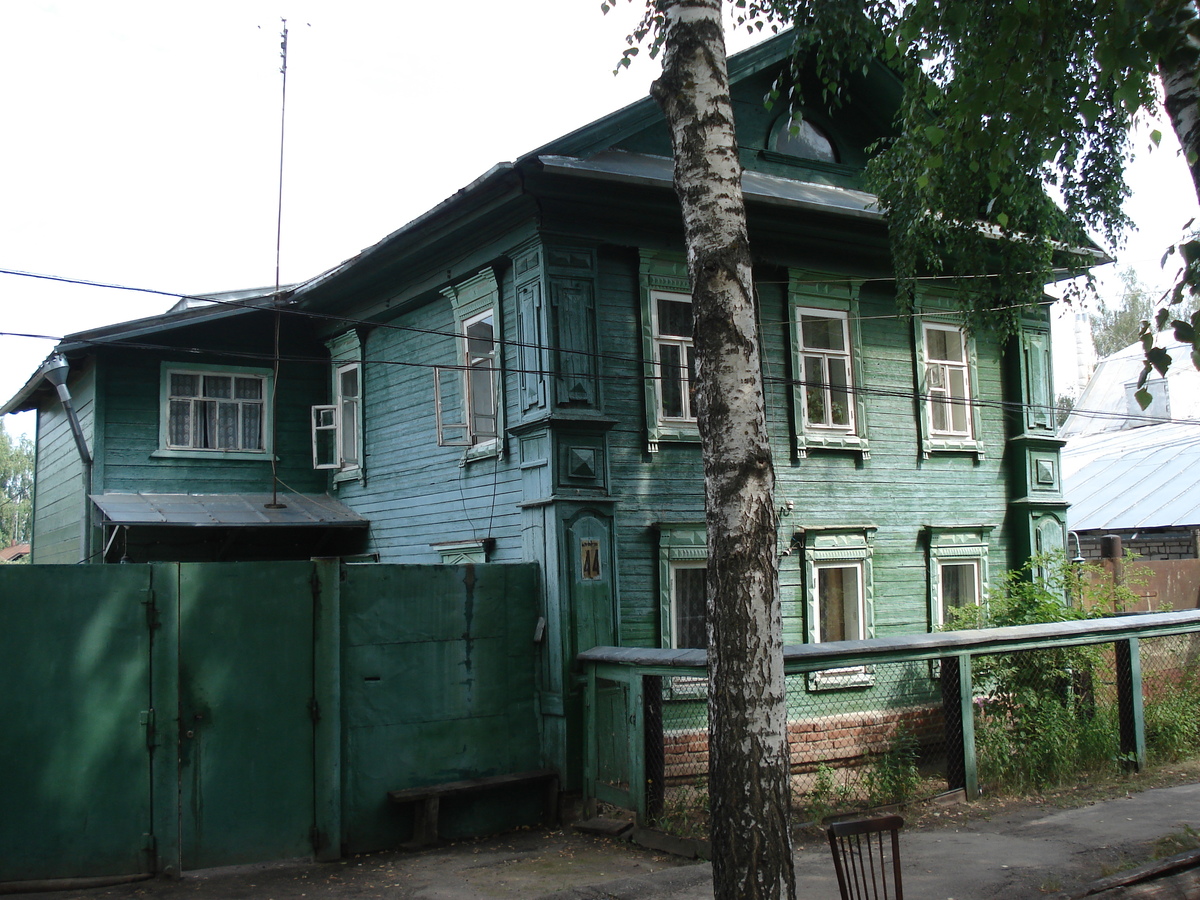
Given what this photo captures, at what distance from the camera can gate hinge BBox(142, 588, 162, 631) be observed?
26.8 ft

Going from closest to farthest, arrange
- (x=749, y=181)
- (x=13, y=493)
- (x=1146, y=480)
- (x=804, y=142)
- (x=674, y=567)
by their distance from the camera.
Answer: (x=674, y=567), (x=749, y=181), (x=804, y=142), (x=1146, y=480), (x=13, y=493)

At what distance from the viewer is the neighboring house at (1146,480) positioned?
20109 millimetres

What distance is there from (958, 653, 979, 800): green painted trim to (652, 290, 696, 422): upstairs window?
3.66 meters

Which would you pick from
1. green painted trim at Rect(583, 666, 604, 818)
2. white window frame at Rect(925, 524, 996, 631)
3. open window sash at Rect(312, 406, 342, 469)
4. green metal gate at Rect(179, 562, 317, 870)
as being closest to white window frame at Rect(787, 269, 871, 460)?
white window frame at Rect(925, 524, 996, 631)

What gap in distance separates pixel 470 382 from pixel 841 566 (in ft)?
15.4

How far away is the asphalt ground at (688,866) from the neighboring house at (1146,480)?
771 cm

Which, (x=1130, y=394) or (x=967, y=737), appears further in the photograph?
(x=1130, y=394)

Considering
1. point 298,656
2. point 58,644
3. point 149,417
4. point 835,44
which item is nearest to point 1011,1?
point 835,44

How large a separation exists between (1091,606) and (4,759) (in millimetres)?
11341

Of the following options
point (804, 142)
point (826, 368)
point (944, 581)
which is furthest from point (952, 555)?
point (804, 142)

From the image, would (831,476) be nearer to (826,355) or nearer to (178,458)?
(826,355)

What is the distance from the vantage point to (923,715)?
11.7m

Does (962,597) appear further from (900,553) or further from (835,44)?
(835,44)

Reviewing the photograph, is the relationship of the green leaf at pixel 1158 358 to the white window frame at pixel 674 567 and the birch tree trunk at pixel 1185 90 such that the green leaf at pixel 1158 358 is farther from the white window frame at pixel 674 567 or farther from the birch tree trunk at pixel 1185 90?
the white window frame at pixel 674 567
